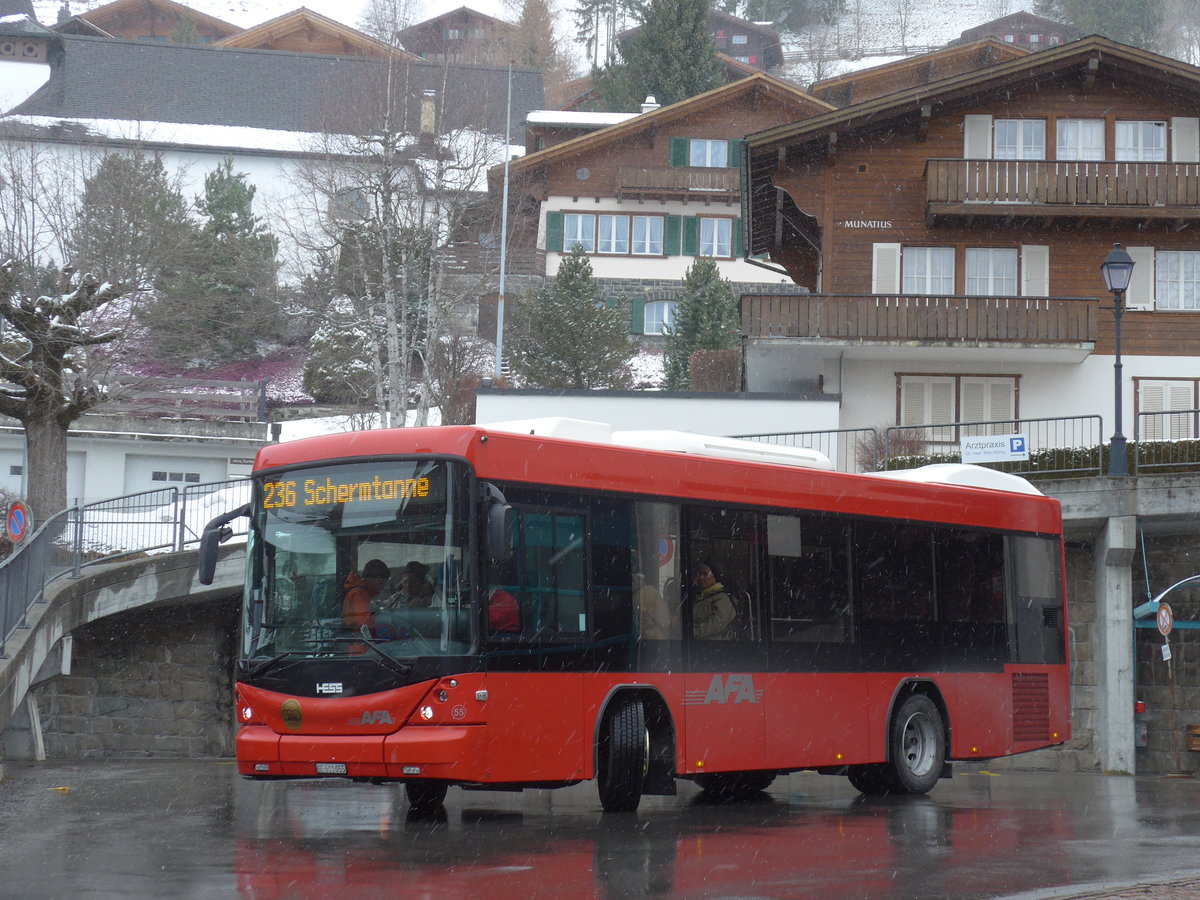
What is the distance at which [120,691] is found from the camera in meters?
22.8

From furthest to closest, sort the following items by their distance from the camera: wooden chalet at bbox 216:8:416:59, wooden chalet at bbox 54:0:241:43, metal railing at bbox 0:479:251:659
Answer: wooden chalet at bbox 54:0:241:43 → wooden chalet at bbox 216:8:416:59 → metal railing at bbox 0:479:251:659

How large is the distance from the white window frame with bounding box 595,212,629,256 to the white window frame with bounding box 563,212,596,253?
218 millimetres

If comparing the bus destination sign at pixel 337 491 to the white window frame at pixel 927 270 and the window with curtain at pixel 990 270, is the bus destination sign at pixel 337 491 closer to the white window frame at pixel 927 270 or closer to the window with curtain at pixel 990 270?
the white window frame at pixel 927 270

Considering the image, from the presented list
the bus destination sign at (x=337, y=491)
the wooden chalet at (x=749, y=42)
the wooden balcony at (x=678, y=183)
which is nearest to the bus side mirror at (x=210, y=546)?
the bus destination sign at (x=337, y=491)

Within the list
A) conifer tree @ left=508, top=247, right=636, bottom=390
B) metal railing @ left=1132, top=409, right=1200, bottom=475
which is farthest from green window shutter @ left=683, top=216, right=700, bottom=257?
metal railing @ left=1132, top=409, right=1200, bottom=475

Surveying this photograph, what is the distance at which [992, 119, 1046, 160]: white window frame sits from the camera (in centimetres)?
3638

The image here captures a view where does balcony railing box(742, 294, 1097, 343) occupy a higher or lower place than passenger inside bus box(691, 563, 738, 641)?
higher

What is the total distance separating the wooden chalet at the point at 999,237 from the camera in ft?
113

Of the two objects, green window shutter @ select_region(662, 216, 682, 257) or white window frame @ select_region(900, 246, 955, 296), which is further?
green window shutter @ select_region(662, 216, 682, 257)

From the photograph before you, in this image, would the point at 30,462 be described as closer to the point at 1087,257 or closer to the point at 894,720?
the point at 894,720

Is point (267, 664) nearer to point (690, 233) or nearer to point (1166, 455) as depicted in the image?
point (1166, 455)

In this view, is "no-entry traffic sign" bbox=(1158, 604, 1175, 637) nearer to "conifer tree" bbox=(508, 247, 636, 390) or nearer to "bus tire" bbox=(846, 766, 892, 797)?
"bus tire" bbox=(846, 766, 892, 797)

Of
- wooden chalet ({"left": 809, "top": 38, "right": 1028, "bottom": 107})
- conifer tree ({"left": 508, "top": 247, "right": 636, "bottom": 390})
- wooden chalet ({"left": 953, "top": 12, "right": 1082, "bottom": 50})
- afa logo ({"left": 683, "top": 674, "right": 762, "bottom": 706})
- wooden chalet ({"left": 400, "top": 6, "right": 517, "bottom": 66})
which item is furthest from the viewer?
wooden chalet ({"left": 953, "top": 12, "right": 1082, "bottom": 50})

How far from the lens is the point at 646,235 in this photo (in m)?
61.4
